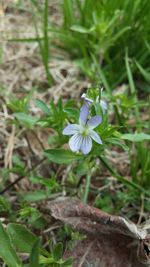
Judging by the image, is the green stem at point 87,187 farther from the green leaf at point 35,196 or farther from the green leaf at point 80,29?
the green leaf at point 80,29

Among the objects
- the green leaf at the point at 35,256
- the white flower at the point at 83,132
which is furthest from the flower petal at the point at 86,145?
the green leaf at the point at 35,256

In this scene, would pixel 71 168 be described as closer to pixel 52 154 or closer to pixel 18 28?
pixel 52 154

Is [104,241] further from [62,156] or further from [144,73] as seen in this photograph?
[144,73]

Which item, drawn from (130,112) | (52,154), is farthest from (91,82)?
(52,154)

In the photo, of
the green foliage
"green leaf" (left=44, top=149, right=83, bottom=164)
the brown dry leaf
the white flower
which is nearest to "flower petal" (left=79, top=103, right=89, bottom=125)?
the white flower

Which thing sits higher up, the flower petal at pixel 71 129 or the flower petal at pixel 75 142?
the flower petal at pixel 71 129

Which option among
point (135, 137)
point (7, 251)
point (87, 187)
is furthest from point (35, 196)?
point (135, 137)
